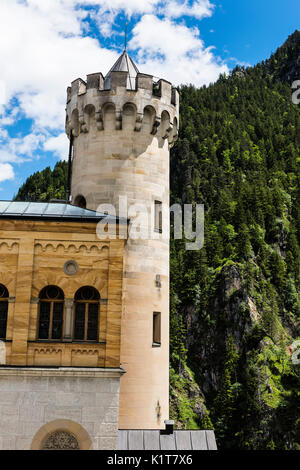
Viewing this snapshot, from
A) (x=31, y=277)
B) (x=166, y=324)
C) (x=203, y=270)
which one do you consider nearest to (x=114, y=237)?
(x=31, y=277)

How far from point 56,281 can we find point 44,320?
1.40 m

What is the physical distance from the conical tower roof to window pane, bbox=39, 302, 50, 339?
11.5m

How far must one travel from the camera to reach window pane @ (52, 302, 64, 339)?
17.6 m

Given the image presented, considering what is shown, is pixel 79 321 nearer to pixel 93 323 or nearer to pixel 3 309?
pixel 93 323

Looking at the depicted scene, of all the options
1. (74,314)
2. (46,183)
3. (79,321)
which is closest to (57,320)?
(74,314)

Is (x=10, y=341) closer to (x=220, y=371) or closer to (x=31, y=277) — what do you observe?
(x=31, y=277)

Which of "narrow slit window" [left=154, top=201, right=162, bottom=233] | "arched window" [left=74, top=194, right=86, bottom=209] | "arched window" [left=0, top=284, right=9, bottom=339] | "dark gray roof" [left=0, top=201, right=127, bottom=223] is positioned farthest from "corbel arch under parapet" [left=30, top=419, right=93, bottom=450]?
"arched window" [left=74, top=194, right=86, bottom=209]

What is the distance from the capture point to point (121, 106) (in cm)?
2320

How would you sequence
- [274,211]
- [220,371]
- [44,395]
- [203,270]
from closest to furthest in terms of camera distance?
[44,395]
[220,371]
[203,270]
[274,211]

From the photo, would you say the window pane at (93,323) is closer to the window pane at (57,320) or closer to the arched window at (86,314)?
the arched window at (86,314)

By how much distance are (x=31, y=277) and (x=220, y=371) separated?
94.8m

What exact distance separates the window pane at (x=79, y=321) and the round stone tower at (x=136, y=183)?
395 centimetres

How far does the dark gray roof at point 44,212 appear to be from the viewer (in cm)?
1816

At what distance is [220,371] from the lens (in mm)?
106562
